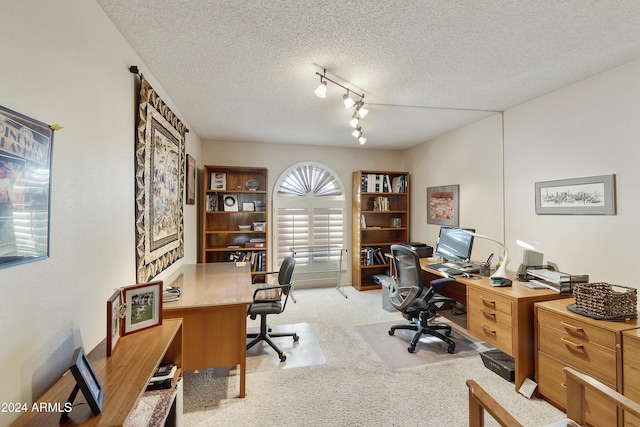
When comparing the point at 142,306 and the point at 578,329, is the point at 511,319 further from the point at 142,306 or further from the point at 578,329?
the point at 142,306

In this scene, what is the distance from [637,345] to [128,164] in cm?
316

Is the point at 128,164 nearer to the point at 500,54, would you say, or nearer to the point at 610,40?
the point at 500,54

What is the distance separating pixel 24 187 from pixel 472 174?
401 cm

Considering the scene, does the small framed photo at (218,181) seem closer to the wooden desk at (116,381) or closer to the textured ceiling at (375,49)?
the textured ceiling at (375,49)

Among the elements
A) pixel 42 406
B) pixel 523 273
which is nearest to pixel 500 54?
pixel 523 273

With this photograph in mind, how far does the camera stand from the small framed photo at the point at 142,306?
4.58 ft

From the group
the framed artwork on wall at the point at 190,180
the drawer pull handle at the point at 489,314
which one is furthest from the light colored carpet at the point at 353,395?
the framed artwork on wall at the point at 190,180

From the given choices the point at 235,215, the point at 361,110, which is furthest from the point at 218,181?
the point at 361,110

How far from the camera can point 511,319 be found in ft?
6.78

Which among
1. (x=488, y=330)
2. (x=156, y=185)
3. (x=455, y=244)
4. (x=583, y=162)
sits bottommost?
(x=488, y=330)

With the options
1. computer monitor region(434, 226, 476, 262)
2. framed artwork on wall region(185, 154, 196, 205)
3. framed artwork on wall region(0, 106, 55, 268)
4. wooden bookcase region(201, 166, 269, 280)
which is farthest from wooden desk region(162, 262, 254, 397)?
computer monitor region(434, 226, 476, 262)

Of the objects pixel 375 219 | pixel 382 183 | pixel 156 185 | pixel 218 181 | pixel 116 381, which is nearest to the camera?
pixel 116 381

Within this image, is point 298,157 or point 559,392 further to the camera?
point 298,157

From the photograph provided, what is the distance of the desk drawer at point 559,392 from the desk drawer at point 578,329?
0.23 metres
